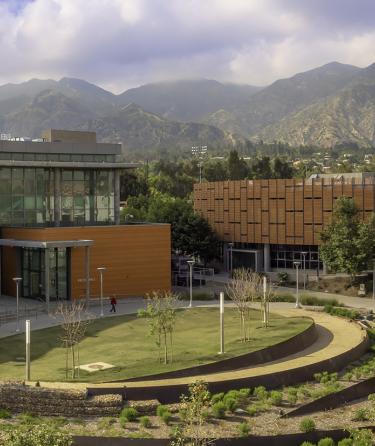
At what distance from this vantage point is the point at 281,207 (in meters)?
64.9

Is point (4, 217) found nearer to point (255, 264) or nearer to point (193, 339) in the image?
point (193, 339)

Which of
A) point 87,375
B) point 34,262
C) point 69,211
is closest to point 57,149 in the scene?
point 69,211

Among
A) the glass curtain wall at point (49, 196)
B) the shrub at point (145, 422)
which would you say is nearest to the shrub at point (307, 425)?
the shrub at point (145, 422)

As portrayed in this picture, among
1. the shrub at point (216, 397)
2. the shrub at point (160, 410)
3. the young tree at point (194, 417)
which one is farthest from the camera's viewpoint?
the shrub at point (216, 397)

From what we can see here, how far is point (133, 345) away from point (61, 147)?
24407 mm

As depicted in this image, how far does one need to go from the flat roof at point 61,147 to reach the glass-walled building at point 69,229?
0.07 meters

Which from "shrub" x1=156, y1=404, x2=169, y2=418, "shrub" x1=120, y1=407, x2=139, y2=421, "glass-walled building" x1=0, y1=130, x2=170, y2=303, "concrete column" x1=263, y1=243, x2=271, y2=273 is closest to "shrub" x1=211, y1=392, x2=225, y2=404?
"shrub" x1=156, y1=404, x2=169, y2=418

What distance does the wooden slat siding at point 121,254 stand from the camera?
157 feet

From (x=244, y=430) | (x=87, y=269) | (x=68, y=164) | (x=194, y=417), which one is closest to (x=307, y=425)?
(x=244, y=430)

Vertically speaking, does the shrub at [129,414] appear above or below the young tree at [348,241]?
below

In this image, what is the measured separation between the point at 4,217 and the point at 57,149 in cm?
655

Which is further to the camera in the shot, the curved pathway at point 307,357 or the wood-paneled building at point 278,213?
the wood-paneled building at point 278,213

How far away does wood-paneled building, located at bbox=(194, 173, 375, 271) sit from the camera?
201 ft

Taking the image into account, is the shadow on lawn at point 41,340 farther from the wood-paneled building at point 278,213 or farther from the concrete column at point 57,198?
the wood-paneled building at point 278,213
